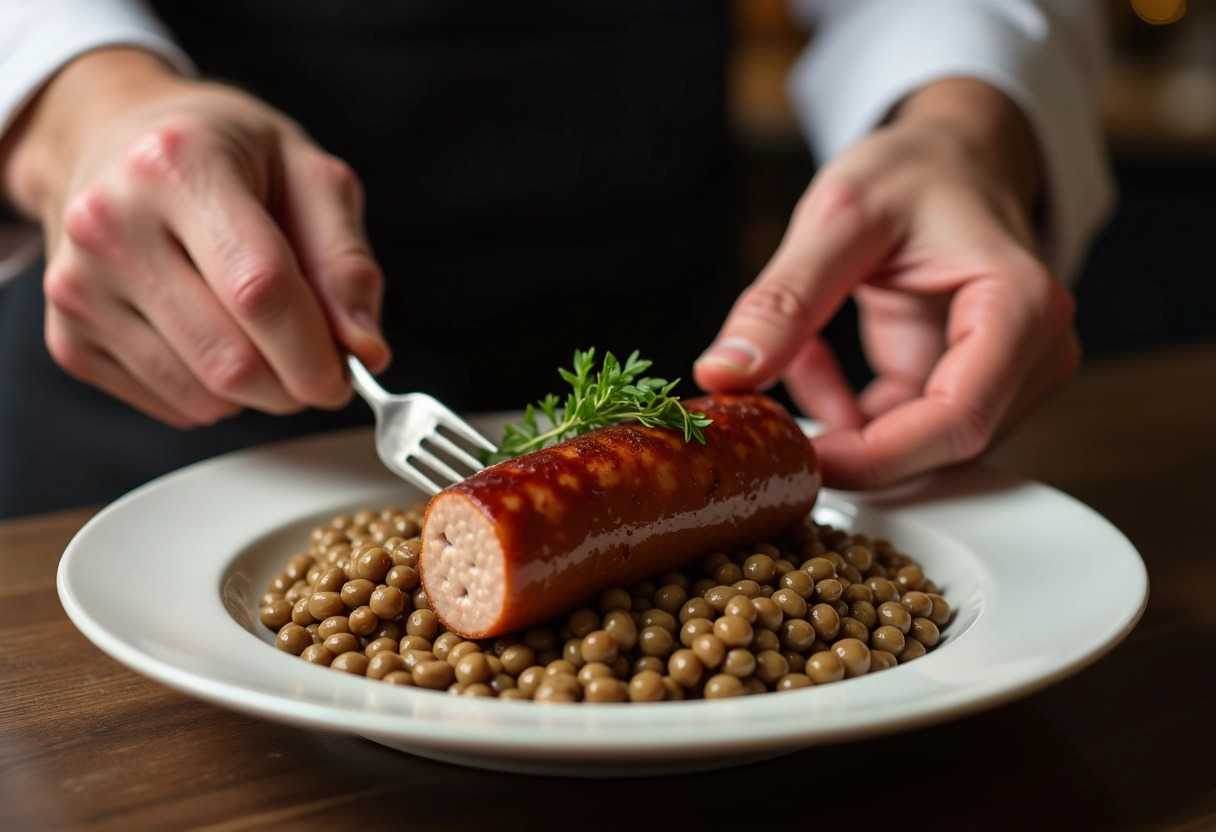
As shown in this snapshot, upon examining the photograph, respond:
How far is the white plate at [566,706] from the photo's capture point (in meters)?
1.01

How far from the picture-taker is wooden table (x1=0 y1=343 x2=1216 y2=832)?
1.12 metres

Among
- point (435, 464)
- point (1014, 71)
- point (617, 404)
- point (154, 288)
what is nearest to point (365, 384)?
point (435, 464)

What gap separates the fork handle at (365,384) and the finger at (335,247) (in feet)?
0.06

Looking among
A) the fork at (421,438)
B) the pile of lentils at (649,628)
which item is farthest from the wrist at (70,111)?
the pile of lentils at (649,628)

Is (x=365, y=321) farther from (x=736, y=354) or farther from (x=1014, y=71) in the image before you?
(x=1014, y=71)

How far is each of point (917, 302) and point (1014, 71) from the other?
595mm

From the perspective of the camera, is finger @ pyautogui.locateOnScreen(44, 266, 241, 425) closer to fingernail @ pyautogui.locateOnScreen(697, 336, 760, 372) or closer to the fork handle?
the fork handle

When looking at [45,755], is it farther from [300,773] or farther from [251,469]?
[251,469]

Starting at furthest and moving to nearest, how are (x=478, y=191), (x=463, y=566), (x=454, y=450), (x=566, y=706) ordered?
(x=478, y=191) < (x=454, y=450) < (x=463, y=566) < (x=566, y=706)

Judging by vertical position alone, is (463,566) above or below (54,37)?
below

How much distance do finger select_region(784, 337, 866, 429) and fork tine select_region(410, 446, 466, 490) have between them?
747 millimetres

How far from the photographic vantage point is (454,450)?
1.75m

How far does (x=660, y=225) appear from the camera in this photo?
310 cm

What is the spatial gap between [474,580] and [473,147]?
1718mm
